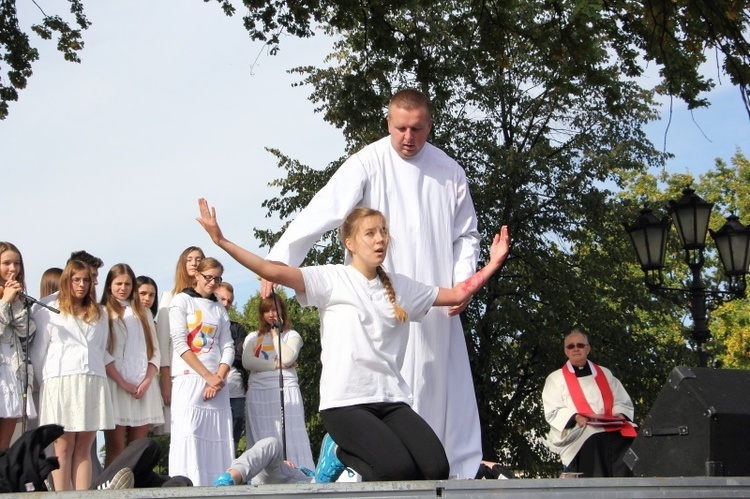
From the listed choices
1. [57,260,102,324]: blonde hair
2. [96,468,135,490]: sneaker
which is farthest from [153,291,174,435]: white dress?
[96,468,135,490]: sneaker

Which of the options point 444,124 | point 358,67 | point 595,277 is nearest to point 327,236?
point 444,124

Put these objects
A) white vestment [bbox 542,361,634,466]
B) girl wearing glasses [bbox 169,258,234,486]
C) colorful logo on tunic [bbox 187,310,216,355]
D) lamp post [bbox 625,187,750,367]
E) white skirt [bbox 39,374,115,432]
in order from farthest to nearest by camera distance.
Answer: lamp post [bbox 625,187,750,367]
white vestment [bbox 542,361,634,466]
colorful logo on tunic [bbox 187,310,216,355]
girl wearing glasses [bbox 169,258,234,486]
white skirt [bbox 39,374,115,432]

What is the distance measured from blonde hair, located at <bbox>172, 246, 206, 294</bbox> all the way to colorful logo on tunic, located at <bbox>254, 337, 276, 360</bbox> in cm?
111

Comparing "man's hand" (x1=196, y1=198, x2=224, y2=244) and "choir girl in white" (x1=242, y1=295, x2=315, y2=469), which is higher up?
"man's hand" (x1=196, y1=198, x2=224, y2=244)

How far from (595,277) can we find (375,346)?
19134 millimetres

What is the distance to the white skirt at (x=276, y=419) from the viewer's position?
34.8 feet

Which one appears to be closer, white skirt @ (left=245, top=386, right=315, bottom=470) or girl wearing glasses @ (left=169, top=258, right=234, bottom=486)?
girl wearing glasses @ (left=169, top=258, right=234, bottom=486)

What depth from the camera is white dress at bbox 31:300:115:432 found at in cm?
841

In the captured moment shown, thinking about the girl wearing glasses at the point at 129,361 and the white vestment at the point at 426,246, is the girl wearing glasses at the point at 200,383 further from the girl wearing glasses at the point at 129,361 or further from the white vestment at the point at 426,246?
the white vestment at the point at 426,246

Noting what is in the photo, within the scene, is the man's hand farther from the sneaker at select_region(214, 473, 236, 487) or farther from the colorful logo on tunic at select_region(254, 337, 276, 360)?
the colorful logo on tunic at select_region(254, 337, 276, 360)

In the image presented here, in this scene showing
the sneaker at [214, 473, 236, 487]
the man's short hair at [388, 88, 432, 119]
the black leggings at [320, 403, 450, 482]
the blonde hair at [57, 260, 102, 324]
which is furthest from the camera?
the blonde hair at [57, 260, 102, 324]

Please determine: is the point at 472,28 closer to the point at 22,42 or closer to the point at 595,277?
the point at 22,42

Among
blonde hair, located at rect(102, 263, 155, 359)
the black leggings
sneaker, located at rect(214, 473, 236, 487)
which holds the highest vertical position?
blonde hair, located at rect(102, 263, 155, 359)

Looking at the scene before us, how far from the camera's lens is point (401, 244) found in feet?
21.8
